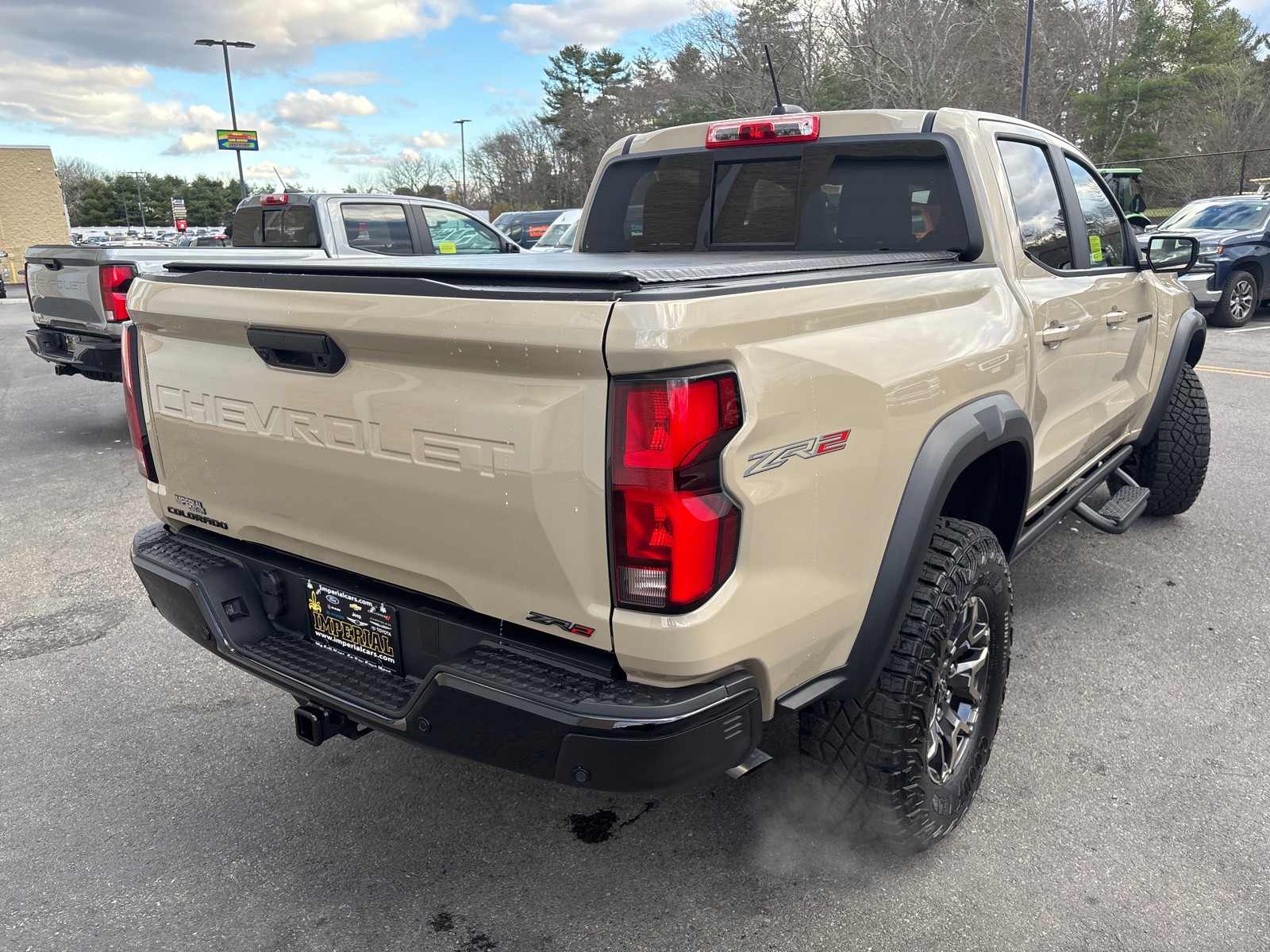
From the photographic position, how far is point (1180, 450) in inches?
198

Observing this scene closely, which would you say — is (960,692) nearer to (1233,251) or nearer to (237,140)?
(1233,251)

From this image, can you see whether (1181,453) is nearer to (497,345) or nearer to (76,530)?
(497,345)

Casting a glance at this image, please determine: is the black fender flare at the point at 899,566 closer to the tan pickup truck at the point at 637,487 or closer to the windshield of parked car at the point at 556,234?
the tan pickup truck at the point at 637,487

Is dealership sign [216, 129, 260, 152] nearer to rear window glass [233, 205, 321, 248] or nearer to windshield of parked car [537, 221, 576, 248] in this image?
windshield of parked car [537, 221, 576, 248]

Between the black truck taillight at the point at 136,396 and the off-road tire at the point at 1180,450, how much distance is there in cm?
468

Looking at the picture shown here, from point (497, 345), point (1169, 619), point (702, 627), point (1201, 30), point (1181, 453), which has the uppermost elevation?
point (1201, 30)

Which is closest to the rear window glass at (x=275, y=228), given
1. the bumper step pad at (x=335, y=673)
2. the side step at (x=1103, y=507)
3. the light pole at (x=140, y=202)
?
the bumper step pad at (x=335, y=673)

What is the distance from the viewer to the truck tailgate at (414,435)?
1.77 m

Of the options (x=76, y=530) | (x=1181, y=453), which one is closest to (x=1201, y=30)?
(x=1181, y=453)

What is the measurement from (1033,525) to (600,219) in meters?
2.33

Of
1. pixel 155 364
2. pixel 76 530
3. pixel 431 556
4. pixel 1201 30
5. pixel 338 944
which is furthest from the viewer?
pixel 1201 30

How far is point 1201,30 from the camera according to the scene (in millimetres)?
45375

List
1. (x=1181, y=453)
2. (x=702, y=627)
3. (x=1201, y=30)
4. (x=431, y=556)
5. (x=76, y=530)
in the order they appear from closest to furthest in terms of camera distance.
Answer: (x=702, y=627) → (x=431, y=556) → (x=1181, y=453) → (x=76, y=530) → (x=1201, y=30)

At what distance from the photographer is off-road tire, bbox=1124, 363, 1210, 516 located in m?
4.98
